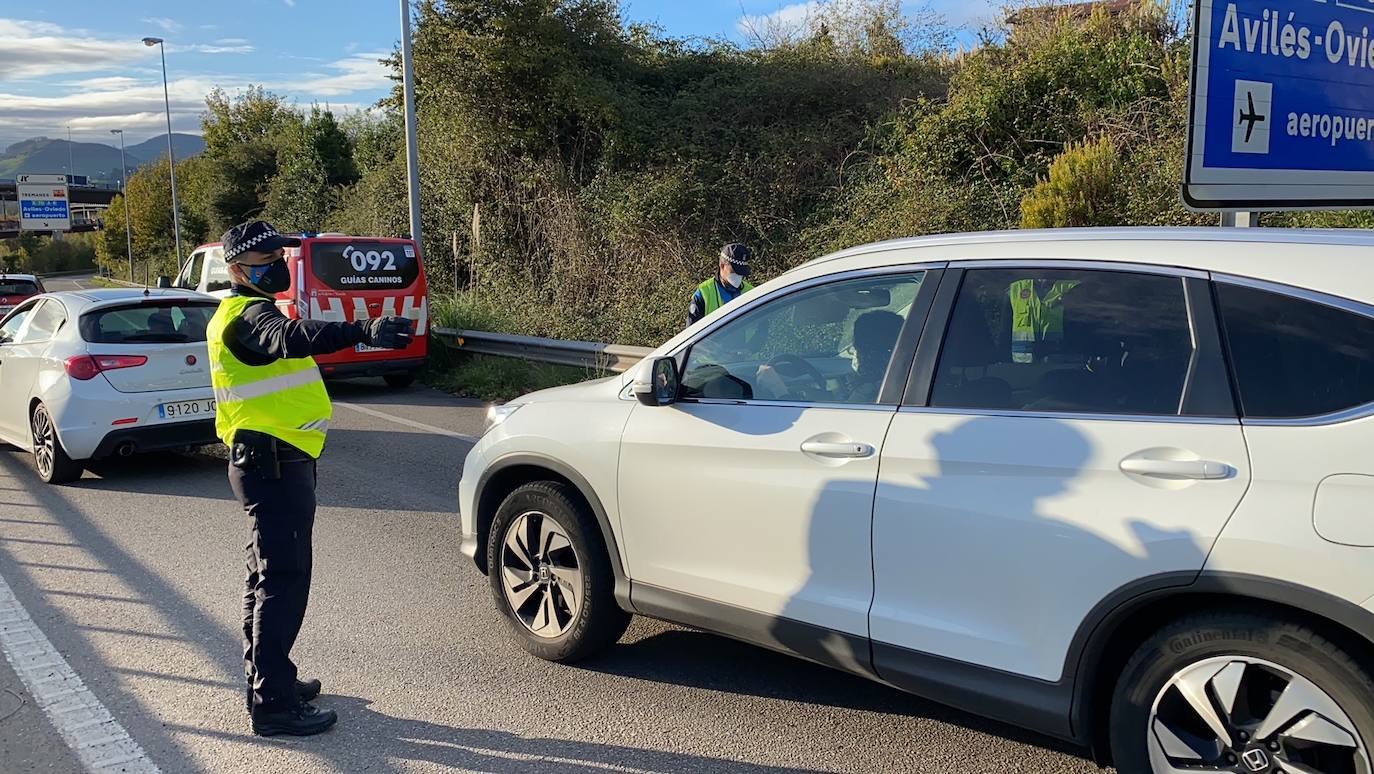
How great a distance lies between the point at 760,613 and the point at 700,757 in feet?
1.78

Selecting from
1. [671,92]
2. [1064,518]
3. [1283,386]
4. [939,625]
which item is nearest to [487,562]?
[939,625]

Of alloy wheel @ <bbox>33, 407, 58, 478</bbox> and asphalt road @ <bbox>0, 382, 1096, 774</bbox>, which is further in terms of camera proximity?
alloy wheel @ <bbox>33, 407, 58, 478</bbox>

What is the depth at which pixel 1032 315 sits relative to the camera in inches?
119

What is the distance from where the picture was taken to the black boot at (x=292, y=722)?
11.9 ft

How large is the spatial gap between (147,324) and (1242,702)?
8037 mm

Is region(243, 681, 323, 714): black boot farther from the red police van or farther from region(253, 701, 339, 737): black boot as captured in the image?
the red police van

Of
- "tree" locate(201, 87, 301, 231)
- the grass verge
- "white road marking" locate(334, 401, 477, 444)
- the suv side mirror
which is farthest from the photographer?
"tree" locate(201, 87, 301, 231)

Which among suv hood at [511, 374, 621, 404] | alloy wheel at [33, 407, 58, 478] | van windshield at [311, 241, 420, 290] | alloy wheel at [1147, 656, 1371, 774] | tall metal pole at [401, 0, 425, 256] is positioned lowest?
alloy wheel at [33, 407, 58, 478]

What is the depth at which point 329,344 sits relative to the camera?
339cm

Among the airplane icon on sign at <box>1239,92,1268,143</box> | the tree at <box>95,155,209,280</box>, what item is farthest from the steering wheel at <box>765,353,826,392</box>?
the tree at <box>95,155,209,280</box>

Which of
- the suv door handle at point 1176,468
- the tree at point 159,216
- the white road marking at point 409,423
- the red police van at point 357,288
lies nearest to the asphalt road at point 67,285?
the tree at point 159,216

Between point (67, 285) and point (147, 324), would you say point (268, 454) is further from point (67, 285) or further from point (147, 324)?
point (67, 285)

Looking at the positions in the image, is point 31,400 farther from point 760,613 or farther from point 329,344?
point 760,613

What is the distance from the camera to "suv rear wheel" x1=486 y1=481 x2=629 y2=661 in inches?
159
